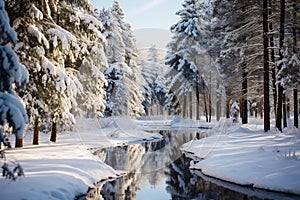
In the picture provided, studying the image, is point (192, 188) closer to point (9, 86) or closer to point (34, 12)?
point (9, 86)

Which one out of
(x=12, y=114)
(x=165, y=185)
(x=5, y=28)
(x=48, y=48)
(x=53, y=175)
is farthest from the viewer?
(x=165, y=185)

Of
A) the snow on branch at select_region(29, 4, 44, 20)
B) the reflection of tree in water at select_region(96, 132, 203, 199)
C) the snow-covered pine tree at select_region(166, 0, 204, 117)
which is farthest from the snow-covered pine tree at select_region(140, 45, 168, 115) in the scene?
the snow on branch at select_region(29, 4, 44, 20)

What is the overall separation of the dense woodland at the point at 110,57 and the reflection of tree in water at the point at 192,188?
17.6ft

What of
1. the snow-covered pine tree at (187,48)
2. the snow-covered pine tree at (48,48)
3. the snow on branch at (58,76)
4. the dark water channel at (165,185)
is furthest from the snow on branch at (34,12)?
the snow-covered pine tree at (187,48)

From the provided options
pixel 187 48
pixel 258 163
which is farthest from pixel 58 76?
pixel 187 48

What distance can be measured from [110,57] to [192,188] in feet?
75.9

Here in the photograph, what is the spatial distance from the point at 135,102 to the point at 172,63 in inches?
362

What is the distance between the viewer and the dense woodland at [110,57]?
11.4 metres

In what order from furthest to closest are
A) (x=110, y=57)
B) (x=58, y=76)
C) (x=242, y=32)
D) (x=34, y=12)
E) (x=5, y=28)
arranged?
(x=110, y=57) < (x=242, y=32) < (x=58, y=76) < (x=34, y=12) < (x=5, y=28)

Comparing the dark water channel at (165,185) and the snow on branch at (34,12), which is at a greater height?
the snow on branch at (34,12)

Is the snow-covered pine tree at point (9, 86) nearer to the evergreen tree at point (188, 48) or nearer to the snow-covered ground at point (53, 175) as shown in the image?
the snow-covered ground at point (53, 175)

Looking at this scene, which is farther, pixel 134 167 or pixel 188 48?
pixel 188 48

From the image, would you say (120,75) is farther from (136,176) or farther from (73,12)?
(136,176)

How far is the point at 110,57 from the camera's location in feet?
106
